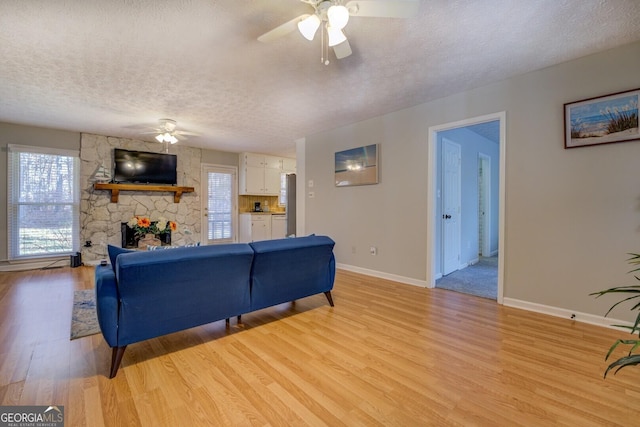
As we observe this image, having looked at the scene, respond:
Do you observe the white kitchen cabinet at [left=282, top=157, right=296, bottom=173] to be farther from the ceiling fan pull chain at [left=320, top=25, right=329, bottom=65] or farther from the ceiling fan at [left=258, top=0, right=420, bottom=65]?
the ceiling fan at [left=258, top=0, right=420, bottom=65]

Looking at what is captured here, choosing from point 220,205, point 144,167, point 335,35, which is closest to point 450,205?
point 335,35

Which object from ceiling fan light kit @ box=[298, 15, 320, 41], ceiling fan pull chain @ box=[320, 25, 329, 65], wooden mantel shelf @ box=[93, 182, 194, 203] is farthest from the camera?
wooden mantel shelf @ box=[93, 182, 194, 203]

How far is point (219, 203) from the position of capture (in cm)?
703

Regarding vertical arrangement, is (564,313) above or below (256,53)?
below

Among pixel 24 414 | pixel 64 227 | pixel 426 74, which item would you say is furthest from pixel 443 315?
pixel 64 227

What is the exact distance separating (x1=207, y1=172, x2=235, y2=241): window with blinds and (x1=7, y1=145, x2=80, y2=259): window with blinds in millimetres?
2448

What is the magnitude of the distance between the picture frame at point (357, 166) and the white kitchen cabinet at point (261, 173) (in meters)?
3.01

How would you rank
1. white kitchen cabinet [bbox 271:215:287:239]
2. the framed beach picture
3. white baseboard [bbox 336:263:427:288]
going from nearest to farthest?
1. the framed beach picture
2. white baseboard [bbox 336:263:427:288]
3. white kitchen cabinet [bbox 271:215:287:239]

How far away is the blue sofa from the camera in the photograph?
1.83 meters

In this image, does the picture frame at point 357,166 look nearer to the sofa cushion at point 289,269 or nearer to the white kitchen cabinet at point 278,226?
the sofa cushion at point 289,269

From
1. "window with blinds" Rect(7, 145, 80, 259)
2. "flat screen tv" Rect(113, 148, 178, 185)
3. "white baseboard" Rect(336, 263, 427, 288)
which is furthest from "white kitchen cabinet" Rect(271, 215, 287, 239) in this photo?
"window with blinds" Rect(7, 145, 80, 259)

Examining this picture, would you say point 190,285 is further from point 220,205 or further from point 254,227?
point 220,205

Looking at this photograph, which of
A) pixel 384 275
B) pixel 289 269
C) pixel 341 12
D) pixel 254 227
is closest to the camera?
pixel 341 12

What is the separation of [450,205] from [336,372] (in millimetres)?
3389
